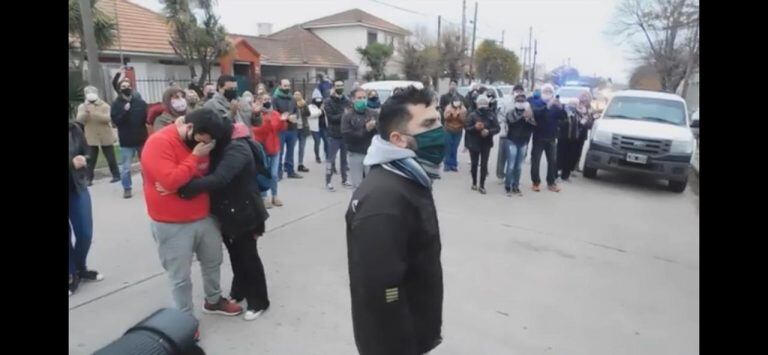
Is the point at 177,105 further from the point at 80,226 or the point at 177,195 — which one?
the point at 177,195

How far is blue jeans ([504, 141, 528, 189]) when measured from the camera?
7.73m

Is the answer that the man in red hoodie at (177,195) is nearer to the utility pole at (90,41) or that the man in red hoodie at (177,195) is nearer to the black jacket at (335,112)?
the black jacket at (335,112)

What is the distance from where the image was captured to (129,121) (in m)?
7.01

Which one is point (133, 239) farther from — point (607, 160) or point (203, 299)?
point (607, 160)

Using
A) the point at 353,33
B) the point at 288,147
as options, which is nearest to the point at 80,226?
the point at 288,147

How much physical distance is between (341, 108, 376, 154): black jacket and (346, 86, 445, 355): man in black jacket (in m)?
4.50

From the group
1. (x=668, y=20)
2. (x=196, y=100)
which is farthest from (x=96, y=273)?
(x=668, y=20)

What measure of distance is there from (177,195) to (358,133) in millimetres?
3732

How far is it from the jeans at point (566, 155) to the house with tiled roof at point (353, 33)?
92.4 ft

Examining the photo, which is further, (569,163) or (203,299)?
(569,163)

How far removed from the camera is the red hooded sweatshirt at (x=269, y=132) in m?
6.53

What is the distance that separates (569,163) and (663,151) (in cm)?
155
